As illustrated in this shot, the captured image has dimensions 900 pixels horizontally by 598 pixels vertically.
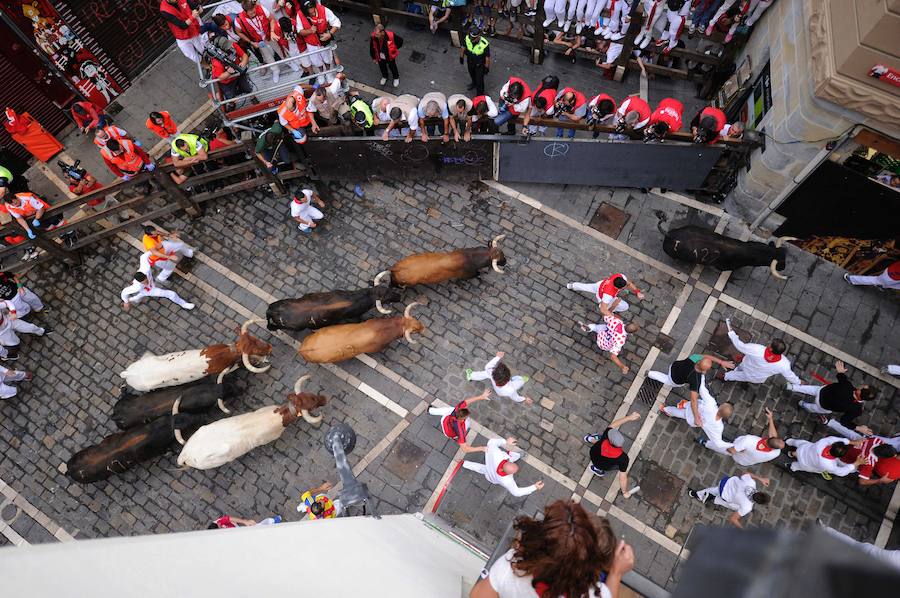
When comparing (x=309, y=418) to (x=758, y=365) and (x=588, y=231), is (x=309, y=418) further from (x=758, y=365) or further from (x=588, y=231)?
(x=758, y=365)

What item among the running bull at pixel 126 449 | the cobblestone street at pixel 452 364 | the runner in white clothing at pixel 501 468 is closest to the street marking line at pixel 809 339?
the cobblestone street at pixel 452 364

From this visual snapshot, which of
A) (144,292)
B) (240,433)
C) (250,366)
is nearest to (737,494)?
(240,433)

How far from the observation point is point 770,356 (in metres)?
9.20

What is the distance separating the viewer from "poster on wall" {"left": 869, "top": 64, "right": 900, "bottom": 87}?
26.7ft

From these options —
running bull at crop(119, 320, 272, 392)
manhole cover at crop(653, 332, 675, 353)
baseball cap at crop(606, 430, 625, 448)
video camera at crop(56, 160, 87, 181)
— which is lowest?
manhole cover at crop(653, 332, 675, 353)

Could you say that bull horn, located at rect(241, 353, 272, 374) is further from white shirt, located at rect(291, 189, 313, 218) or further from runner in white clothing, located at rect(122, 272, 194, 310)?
white shirt, located at rect(291, 189, 313, 218)

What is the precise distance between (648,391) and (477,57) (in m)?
8.06

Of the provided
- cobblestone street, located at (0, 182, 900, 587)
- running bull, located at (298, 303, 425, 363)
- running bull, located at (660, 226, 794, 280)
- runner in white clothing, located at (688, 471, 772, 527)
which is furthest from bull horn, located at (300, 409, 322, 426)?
running bull, located at (660, 226, 794, 280)

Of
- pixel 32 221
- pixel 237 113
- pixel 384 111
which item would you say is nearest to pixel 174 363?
pixel 32 221

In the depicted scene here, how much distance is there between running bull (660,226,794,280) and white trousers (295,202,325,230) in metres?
7.41

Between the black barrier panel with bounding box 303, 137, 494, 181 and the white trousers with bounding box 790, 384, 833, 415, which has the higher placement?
the black barrier panel with bounding box 303, 137, 494, 181

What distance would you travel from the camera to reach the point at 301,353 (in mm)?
10453

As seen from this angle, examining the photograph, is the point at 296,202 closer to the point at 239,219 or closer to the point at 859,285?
the point at 239,219

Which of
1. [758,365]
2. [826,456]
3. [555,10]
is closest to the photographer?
[826,456]
